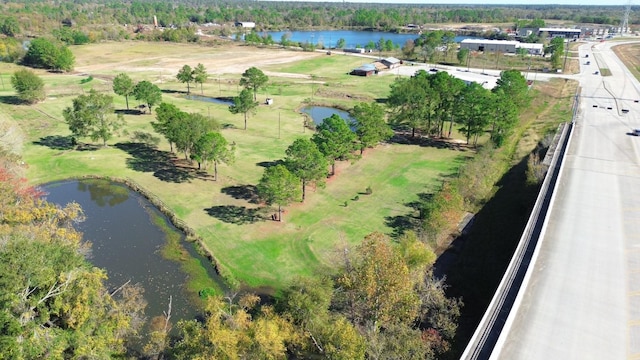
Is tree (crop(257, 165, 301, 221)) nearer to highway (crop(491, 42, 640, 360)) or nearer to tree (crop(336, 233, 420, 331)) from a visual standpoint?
tree (crop(336, 233, 420, 331))

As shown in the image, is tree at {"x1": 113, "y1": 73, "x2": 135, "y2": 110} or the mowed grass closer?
the mowed grass

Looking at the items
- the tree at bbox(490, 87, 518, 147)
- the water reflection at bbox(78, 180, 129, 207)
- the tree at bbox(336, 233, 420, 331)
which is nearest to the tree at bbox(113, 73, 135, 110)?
the water reflection at bbox(78, 180, 129, 207)

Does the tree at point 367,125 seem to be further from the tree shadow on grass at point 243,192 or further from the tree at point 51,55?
the tree at point 51,55

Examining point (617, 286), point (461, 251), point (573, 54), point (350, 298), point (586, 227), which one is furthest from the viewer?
point (573, 54)

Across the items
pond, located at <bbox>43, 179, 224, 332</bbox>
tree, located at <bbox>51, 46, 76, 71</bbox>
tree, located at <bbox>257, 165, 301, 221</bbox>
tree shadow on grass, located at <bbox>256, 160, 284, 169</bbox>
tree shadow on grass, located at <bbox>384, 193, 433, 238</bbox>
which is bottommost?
pond, located at <bbox>43, 179, 224, 332</bbox>

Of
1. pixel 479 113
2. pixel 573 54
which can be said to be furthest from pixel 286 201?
pixel 573 54

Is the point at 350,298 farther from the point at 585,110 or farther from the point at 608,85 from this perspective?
the point at 608,85
